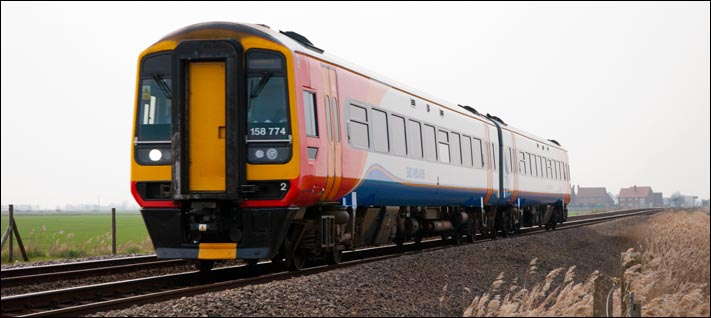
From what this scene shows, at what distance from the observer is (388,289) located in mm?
9656

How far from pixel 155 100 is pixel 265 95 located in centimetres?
148

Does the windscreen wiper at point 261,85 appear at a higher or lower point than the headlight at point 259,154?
higher

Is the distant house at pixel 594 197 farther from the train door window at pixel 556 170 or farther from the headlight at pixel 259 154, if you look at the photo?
the headlight at pixel 259 154

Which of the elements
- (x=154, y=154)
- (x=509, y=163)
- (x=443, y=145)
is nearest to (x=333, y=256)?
(x=154, y=154)

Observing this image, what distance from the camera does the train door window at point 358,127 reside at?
11.9 m

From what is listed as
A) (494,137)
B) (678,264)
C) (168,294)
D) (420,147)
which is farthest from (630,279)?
(494,137)

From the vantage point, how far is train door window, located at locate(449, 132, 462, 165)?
17047 millimetres

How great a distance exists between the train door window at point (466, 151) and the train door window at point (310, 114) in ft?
24.9

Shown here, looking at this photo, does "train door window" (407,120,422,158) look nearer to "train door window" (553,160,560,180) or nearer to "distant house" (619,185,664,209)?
"train door window" (553,160,560,180)

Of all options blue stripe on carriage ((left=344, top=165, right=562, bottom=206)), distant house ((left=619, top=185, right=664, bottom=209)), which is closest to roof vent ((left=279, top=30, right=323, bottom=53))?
blue stripe on carriage ((left=344, top=165, right=562, bottom=206))

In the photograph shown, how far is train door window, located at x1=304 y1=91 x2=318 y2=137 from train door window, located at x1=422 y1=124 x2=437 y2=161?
491 cm

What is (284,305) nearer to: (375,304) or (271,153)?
(375,304)

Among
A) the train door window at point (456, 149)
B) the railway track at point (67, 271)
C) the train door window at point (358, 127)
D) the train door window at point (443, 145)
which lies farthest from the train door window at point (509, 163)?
the railway track at point (67, 271)

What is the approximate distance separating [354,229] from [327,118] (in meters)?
2.15
